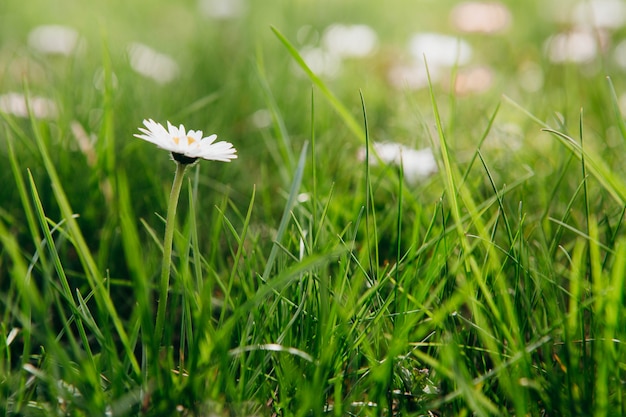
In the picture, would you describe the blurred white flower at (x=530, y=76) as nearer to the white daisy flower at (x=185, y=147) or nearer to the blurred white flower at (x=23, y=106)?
the blurred white flower at (x=23, y=106)

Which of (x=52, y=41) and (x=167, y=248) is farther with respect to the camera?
(x=52, y=41)

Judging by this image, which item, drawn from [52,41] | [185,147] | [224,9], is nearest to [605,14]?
[224,9]

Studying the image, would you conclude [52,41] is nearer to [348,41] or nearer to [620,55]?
[348,41]

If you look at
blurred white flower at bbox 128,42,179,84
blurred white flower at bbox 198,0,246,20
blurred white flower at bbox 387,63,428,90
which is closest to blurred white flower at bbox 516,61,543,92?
blurred white flower at bbox 387,63,428,90

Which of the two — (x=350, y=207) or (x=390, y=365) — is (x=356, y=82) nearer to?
(x=350, y=207)

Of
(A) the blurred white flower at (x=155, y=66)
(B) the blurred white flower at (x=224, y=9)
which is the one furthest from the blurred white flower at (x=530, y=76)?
(B) the blurred white flower at (x=224, y=9)

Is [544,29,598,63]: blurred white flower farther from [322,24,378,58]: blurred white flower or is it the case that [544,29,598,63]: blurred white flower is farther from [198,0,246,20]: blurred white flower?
[198,0,246,20]: blurred white flower
